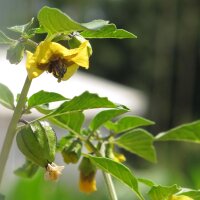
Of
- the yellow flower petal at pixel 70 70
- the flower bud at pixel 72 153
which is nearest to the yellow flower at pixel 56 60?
the yellow flower petal at pixel 70 70

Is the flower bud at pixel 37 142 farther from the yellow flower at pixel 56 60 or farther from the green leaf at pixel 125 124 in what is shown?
the green leaf at pixel 125 124

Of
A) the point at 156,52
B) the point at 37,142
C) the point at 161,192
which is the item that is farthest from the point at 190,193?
the point at 156,52

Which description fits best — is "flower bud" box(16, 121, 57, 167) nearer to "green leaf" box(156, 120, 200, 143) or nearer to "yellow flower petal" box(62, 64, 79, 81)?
"yellow flower petal" box(62, 64, 79, 81)

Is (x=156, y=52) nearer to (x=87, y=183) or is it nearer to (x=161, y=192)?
(x=87, y=183)

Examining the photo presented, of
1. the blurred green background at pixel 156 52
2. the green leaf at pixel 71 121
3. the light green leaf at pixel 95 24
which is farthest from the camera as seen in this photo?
the blurred green background at pixel 156 52

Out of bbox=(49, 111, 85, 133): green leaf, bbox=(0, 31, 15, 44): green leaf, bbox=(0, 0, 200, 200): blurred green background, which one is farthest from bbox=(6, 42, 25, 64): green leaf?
bbox=(0, 0, 200, 200): blurred green background

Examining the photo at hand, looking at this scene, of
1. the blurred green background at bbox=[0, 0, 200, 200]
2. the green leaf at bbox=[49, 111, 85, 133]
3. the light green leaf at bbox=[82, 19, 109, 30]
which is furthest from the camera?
the blurred green background at bbox=[0, 0, 200, 200]
